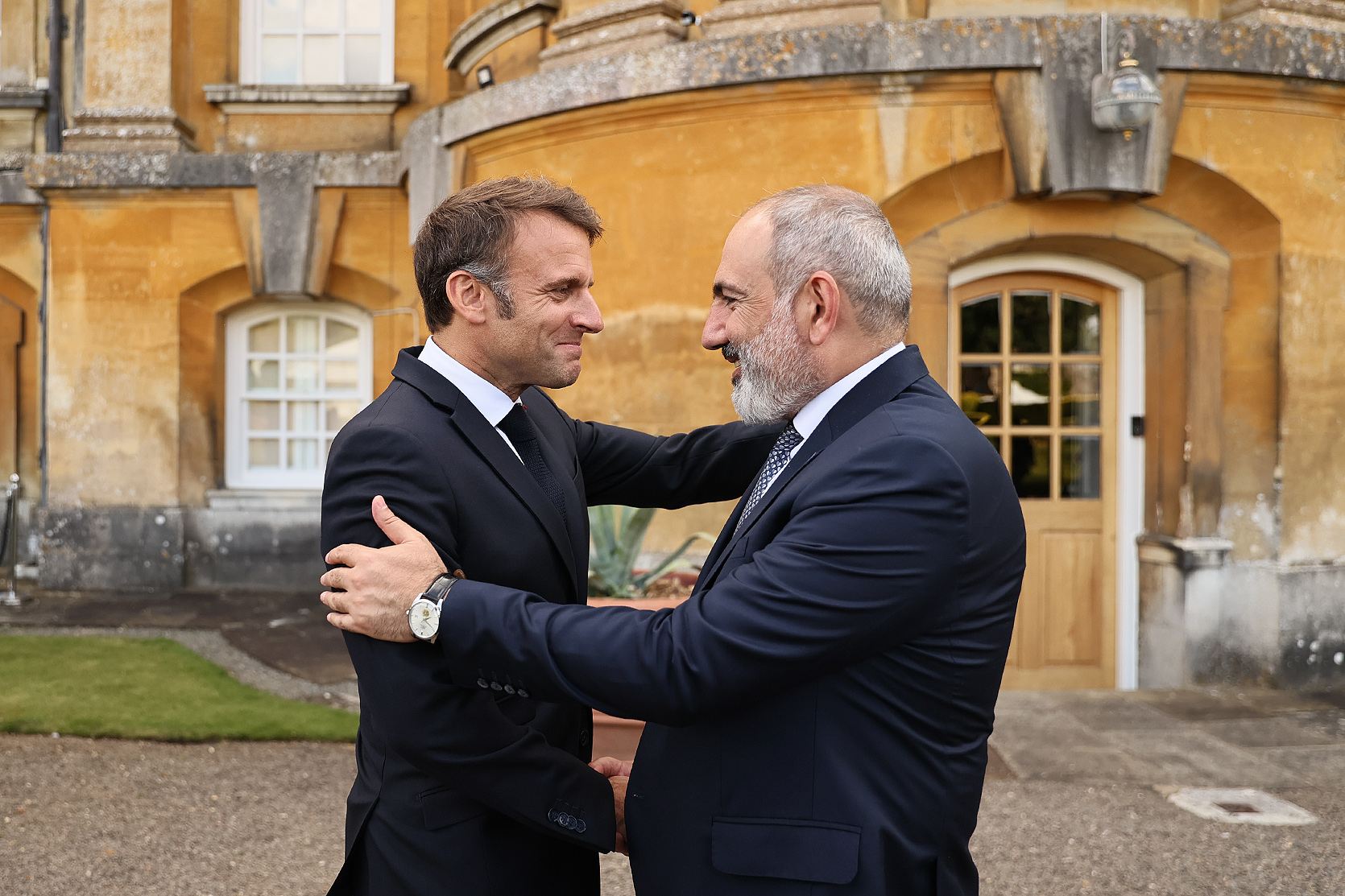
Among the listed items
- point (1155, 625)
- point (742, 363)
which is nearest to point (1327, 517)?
point (1155, 625)

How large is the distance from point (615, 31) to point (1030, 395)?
3256 mm

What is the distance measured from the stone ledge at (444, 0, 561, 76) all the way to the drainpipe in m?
3.99

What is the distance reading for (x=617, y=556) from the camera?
4254mm

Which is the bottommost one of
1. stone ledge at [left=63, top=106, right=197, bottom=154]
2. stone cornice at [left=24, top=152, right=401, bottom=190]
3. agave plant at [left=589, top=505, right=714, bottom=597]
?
agave plant at [left=589, top=505, right=714, bottom=597]

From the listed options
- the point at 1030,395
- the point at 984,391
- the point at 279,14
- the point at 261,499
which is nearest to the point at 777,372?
the point at 984,391

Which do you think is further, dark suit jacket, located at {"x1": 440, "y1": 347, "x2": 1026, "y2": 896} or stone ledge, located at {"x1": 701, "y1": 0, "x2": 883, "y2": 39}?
stone ledge, located at {"x1": 701, "y1": 0, "x2": 883, "y2": 39}

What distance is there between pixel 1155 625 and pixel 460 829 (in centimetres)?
535

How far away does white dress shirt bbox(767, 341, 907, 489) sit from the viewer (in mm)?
1688

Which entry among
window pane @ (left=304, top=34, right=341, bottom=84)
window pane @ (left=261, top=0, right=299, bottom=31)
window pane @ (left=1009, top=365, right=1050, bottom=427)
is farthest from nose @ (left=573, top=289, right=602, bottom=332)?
window pane @ (left=261, top=0, right=299, bottom=31)

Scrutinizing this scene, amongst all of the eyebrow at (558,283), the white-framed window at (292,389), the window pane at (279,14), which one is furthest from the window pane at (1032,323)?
the window pane at (279,14)

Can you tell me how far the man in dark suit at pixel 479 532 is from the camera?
161 cm

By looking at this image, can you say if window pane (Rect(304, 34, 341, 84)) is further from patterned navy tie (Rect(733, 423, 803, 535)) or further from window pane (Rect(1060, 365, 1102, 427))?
patterned navy tie (Rect(733, 423, 803, 535))

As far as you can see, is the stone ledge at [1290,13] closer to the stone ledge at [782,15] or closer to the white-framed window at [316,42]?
the stone ledge at [782,15]

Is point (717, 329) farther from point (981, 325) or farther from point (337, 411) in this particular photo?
point (337, 411)
